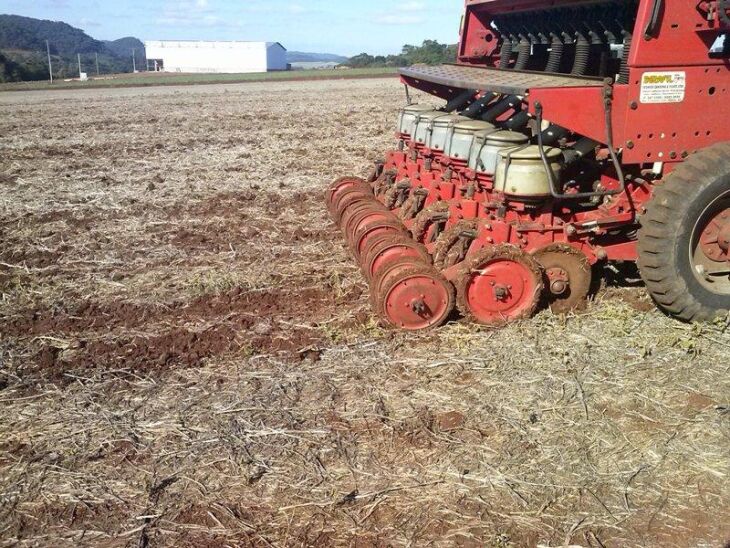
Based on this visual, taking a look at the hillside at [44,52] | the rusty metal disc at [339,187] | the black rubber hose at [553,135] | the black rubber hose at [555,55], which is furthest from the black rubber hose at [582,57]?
the hillside at [44,52]

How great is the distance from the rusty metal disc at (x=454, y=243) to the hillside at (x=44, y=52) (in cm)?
5009

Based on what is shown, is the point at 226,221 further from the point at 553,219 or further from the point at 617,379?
the point at 617,379

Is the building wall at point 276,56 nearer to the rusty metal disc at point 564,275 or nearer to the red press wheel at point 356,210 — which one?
the red press wheel at point 356,210

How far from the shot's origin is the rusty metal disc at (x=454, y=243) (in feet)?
16.9

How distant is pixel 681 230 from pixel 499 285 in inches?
49.7

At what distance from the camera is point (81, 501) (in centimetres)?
325

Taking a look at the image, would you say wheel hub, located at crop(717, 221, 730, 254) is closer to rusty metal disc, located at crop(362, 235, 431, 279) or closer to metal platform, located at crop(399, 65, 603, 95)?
metal platform, located at crop(399, 65, 603, 95)

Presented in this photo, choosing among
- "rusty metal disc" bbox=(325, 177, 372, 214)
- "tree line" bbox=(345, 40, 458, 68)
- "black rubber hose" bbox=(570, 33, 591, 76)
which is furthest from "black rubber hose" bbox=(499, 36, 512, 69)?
"tree line" bbox=(345, 40, 458, 68)

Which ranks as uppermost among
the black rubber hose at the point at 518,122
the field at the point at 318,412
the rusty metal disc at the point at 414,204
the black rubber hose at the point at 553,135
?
the black rubber hose at the point at 518,122

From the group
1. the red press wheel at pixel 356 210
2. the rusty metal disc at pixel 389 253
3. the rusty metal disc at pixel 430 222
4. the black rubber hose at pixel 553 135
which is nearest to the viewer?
the rusty metal disc at pixel 389 253

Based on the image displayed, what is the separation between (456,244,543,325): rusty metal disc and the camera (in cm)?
476

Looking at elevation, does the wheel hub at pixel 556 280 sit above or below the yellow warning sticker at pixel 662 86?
below

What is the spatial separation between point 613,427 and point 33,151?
44.4ft

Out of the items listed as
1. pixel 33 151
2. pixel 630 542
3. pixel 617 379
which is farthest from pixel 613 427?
pixel 33 151
